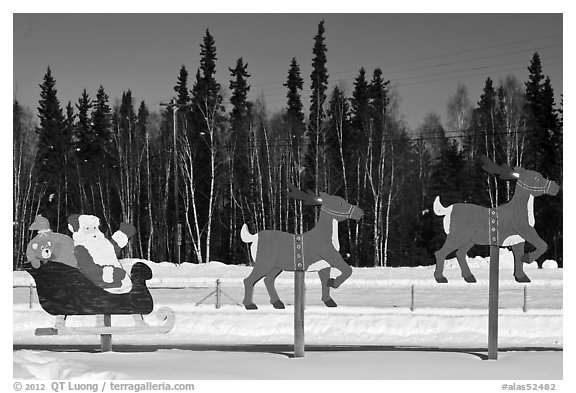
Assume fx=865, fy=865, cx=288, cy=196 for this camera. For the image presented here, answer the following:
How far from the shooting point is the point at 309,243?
561 inches

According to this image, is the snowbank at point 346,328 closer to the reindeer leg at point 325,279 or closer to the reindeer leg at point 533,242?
the reindeer leg at point 325,279

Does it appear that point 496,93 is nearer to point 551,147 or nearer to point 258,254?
point 551,147

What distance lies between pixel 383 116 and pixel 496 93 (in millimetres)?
3621

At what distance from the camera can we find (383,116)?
89.5 feet

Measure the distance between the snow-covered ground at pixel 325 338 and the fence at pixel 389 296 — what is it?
0.18 ft

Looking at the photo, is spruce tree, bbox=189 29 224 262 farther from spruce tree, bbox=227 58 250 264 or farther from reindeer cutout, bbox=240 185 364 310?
reindeer cutout, bbox=240 185 364 310

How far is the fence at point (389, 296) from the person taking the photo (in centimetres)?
2184

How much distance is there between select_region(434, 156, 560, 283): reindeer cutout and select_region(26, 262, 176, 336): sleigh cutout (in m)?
5.15

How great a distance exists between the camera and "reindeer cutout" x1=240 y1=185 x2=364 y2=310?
561 inches

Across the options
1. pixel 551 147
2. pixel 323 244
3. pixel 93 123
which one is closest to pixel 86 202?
pixel 93 123

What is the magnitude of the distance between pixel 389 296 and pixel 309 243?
30.7 feet

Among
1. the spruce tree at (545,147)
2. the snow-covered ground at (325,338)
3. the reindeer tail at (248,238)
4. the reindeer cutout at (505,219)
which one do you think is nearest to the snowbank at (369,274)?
the snow-covered ground at (325,338)

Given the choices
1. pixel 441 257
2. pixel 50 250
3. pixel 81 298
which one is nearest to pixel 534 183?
pixel 441 257

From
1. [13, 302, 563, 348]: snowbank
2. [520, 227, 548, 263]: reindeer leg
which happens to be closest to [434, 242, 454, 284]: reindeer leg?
[520, 227, 548, 263]: reindeer leg
